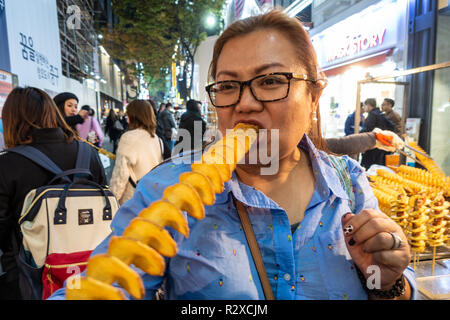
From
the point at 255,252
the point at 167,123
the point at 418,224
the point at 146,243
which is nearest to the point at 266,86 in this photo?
the point at 255,252

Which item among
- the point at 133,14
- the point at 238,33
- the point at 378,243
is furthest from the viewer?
the point at 133,14

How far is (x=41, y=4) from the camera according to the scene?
526cm

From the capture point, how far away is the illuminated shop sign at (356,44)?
28.7ft

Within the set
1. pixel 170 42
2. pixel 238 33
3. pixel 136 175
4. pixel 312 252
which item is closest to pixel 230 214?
pixel 312 252

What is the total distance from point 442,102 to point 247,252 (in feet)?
28.2

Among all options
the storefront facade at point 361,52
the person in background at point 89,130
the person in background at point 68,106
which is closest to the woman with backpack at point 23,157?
the person in background at point 68,106

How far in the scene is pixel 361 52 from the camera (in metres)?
9.43

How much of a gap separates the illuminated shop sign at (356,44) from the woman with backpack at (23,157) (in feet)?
30.4

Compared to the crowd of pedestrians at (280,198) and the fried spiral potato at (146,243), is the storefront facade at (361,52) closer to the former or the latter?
the crowd of pedestrians at (280,198)

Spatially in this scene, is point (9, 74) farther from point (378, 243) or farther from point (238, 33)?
point (378, 243)

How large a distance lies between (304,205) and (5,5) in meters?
4.63

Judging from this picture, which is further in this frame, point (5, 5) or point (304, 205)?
point (5, 5)

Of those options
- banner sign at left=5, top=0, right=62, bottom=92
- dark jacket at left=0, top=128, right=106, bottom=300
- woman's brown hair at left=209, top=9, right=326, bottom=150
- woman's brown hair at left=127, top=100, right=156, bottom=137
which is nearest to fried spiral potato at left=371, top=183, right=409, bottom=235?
woman's brown hair at left=209, top=9, right=326, bottom=150

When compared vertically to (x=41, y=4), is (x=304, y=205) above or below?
below
